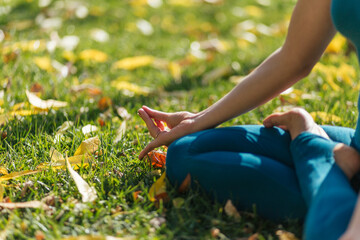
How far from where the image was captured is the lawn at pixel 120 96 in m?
1.70

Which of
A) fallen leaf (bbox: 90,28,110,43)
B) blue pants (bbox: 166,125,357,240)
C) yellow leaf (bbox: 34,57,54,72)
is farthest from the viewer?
fallen leaf (bbox: 90,28,110,43)

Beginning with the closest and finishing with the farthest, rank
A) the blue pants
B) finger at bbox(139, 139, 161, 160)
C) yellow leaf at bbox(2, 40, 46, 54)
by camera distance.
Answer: the blue pants < finger at bbox(139, 139, 161, 160) < yellow leaf at bbox(2, 40, 46, 54)

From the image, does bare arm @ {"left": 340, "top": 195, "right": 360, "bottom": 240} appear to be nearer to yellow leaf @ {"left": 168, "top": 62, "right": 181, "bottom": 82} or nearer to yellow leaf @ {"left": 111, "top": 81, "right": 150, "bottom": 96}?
Answer: yellow leaf @ {"left": 111, "top": 81, "right": 150, "bottom": 96}

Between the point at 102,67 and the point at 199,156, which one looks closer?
the point at 199,156

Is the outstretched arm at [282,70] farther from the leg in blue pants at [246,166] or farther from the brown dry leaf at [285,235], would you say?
the brown dry leaf at [285,235]

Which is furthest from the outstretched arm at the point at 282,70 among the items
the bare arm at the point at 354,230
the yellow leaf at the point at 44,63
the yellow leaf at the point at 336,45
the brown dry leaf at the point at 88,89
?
the yellow leaf at the point at 336,45

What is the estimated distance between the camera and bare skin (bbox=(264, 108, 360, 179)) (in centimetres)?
161

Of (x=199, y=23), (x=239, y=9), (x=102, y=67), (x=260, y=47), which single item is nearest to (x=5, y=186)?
(x=102, y=67)

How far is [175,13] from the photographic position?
16.3 ft

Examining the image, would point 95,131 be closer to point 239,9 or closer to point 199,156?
point 199,156

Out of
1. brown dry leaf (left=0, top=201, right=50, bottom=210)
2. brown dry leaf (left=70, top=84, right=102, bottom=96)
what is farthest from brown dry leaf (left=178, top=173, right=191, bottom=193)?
brown dry leaf (left=70, top=84, right=102, bottom=96)

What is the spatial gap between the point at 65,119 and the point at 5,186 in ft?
2.51

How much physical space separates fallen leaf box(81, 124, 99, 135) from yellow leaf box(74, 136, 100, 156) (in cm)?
18

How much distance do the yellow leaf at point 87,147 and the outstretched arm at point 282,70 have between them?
24 cm
